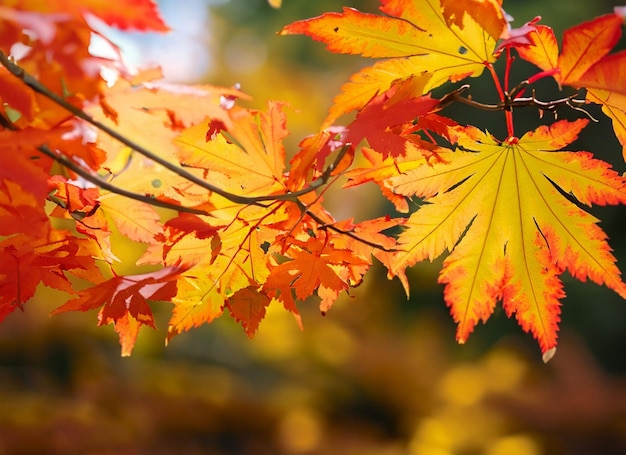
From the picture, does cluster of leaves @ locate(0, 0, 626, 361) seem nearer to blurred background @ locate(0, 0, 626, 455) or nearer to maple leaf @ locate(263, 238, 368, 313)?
maple leaf @ locate(263, 238, 368, 313)

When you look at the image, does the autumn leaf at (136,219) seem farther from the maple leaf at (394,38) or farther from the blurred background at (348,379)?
the blurred background at (348,379)

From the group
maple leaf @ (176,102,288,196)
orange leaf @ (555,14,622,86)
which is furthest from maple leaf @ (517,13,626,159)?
maple leaf @ (176,102,288,196)

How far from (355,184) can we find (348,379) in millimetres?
3372

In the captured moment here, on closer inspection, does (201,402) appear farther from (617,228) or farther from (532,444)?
(617,228)

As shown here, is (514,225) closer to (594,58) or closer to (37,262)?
(594,58)

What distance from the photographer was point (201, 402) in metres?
3.58

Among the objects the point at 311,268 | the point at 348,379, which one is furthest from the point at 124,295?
the point at 348,379

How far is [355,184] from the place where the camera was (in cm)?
57

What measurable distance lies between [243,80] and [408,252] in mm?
4632

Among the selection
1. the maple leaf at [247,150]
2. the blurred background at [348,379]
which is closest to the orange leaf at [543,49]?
the maple leaf at [247,150]

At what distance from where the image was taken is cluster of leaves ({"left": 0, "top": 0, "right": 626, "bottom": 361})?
0.47 meters

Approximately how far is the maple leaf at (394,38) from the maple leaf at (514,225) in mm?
88

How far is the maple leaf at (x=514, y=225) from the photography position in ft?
1.85

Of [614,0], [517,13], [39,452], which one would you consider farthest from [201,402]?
[614,0]
